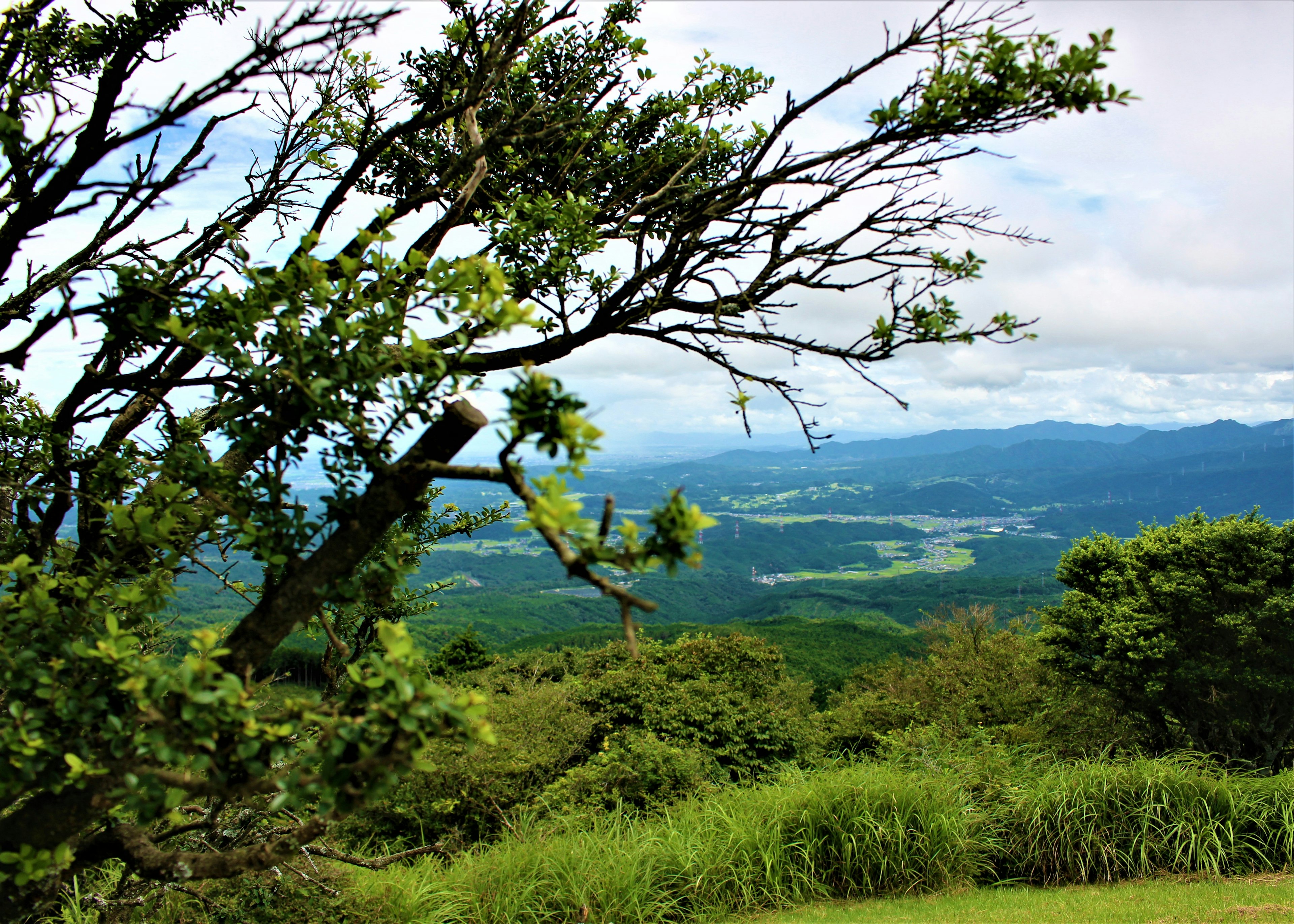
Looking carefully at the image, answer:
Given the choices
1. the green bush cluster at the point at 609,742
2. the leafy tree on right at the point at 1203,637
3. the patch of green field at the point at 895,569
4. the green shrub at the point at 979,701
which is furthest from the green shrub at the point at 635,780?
the patch of green field at the point at 895,569

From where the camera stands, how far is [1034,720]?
14.3 metres

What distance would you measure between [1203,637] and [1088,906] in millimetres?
7817

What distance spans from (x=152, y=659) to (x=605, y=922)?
4.81 m

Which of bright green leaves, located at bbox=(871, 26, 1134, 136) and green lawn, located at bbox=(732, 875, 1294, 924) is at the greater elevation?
bright green leaves, located at bbox=(871, 26, 1134, 136)

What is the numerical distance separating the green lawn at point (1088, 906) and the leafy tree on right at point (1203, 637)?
5.33 meters

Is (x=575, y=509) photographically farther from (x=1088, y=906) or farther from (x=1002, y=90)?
(x=1088, y=906)

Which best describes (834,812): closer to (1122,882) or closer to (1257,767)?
(1122,882)

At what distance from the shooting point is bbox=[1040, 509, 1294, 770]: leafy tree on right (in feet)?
36.0

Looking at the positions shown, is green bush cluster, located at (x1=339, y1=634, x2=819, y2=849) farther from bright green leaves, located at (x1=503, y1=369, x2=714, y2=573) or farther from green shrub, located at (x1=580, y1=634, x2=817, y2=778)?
bright green leaves, located at (x1=503, y1=369, x2=714, y2=573)

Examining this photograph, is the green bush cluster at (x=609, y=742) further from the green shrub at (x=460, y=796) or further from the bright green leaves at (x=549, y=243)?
the bright green leaves at (x=549, y=243)

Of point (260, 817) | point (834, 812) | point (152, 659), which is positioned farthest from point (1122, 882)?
point (152, 659)

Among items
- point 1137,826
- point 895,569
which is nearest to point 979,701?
point 1137,826

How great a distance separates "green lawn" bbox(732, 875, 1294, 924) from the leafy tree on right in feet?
17.5

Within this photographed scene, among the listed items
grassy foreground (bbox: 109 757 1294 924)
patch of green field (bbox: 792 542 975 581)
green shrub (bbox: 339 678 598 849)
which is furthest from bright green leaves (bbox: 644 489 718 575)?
patch of green field (bbox: 792 542 975 581)
